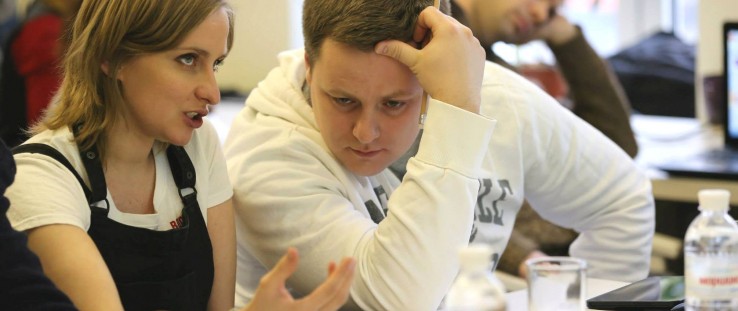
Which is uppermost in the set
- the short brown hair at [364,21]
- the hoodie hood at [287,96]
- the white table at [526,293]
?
the short brown hair at [364,21]

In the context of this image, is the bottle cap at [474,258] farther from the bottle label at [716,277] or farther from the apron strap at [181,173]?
the apron strap at [181,173]

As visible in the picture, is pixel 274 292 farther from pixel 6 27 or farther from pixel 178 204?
pixel 6 27

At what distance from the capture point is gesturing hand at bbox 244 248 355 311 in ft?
3.93

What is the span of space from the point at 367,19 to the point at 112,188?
0.44m

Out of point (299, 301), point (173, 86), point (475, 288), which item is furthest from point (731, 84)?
point (475, 288)

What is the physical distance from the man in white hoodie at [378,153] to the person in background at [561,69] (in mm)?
803

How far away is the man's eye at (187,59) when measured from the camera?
1.49m

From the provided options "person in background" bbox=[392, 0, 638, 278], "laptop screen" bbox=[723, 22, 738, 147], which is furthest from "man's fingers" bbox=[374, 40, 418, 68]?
"laptop screen" bbox=[723, 22, 738, 147]

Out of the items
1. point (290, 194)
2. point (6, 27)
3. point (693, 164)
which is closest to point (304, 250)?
point (290, 194)

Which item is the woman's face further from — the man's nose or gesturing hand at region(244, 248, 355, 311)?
gesturing hand at region(244, 248, 355, 311)

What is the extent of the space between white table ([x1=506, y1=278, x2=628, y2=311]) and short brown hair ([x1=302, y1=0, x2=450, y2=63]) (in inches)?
16.7

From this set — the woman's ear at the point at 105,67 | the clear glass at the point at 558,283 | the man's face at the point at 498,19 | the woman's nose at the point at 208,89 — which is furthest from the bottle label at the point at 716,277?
the man's face at the point at 498,19

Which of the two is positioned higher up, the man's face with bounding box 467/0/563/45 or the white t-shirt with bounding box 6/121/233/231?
the man's face with bounding box 467/0/563/45

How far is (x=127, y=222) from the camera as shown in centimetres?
148
